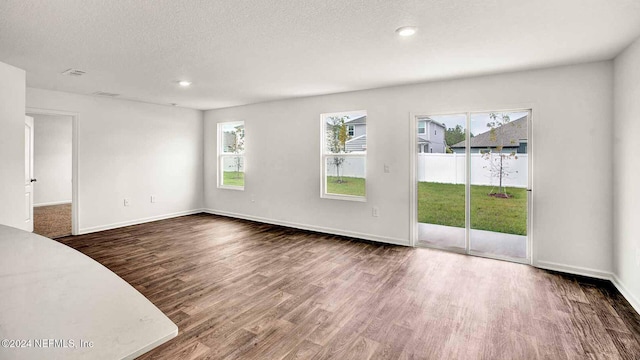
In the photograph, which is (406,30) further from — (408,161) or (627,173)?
(627,173)

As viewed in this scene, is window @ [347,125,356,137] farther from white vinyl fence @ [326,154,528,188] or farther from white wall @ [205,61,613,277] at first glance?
white vinyl fence @ [326,154,528,188]

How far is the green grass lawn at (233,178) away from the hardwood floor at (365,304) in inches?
91.2

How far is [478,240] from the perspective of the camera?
4277 mm

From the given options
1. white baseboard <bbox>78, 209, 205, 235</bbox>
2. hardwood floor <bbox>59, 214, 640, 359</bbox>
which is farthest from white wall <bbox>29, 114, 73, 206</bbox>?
hardwood floor <bbox>59, 214, 640, 359</bbox>

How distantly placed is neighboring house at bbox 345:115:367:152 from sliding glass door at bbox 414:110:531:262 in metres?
0.86

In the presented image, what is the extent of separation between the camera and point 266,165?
20.1ft

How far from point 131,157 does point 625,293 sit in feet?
23.9

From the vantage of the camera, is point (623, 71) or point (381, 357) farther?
point (623, 71)

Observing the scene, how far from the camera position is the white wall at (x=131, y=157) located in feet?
17.4

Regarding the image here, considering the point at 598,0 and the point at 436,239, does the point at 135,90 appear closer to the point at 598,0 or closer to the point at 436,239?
the point at 436,239

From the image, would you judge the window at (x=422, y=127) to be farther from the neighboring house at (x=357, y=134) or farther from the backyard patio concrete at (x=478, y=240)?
the backyard patio concrete at (x=478, y=240)

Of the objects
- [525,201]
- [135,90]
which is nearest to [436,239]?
[525,201]

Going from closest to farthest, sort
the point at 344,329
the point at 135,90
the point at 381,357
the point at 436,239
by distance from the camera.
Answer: the point at 381,357 < the point at 344,329 < the point at 436,239 < the point at 135,90

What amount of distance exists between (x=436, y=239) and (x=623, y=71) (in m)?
2.77
